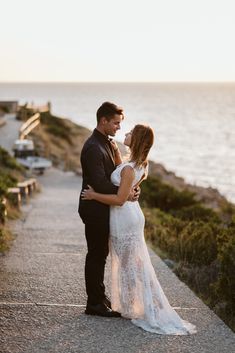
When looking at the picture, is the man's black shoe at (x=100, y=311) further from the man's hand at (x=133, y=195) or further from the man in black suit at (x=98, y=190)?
the man's hand at (x=133, y=195)

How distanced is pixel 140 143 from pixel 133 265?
119 cm

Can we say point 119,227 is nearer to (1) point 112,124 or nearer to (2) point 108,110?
(1) point 112,124

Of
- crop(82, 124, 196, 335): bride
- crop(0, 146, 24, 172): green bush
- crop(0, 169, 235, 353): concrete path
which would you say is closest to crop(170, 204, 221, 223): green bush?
crop(0, 169, 235, 353): concrete path

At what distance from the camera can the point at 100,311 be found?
6699 millimetres

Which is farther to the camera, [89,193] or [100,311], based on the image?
[100,311]

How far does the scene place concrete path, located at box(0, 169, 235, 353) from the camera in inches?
231

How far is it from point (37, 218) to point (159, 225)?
255 cm

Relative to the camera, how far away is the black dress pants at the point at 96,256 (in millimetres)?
6497

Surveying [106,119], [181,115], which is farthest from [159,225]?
[181,115]

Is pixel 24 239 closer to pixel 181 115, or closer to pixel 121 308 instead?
pixel 121 308

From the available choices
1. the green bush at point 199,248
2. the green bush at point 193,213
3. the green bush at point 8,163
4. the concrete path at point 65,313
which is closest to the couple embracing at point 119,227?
the concrete path at point 65,313

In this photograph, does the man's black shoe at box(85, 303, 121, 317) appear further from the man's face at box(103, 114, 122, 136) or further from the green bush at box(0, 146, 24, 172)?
the green bush at box(0, 146, 24, 172)

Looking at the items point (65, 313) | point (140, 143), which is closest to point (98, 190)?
point (140, 143)

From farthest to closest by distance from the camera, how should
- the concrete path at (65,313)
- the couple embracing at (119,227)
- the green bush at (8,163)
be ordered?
the green bush at (8,163), the couple embracing at (119,227), the concrete path at (65,313)
